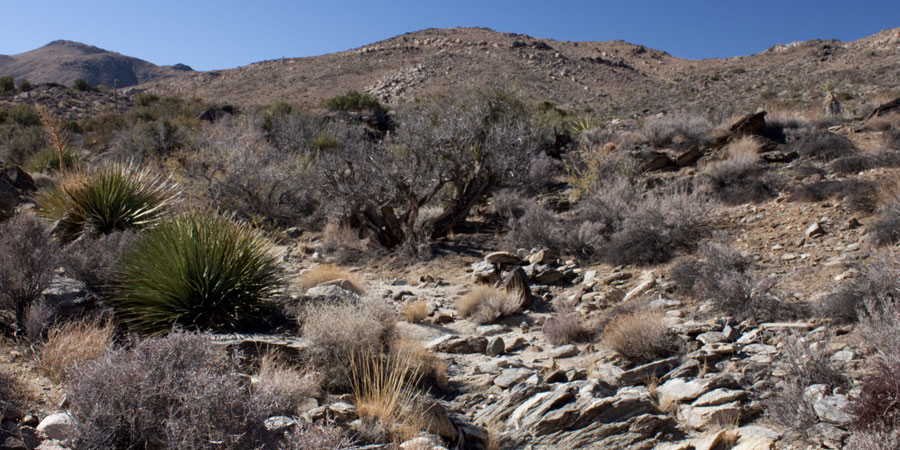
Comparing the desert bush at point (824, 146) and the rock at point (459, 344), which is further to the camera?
the desert bush at point (824, 146)

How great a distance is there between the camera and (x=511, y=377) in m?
4.89

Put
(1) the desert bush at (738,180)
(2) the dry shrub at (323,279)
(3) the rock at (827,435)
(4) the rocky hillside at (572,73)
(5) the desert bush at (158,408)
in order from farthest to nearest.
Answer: (4) the rocky hillside at (572,73) → (1) the desert bush at (738,180) → (2) the dry shrub at (323,279) → (3) the rock at (827,435) → (5) the desert bush at (158,408)

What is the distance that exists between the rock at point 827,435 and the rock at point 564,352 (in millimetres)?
2522

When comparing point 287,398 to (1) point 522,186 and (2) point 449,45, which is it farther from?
(2) point 449,45

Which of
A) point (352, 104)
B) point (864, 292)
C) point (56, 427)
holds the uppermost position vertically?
point (352, 104)

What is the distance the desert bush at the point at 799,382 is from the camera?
3.46 metres

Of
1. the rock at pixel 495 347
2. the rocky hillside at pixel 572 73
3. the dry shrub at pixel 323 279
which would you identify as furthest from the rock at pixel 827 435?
the rocky hillside at pixel 572 73

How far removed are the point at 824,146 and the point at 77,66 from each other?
326 ft

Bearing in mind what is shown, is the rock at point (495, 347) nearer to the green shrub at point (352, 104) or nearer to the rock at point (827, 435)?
the rock at point (827, 435)

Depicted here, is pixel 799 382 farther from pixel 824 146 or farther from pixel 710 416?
pixel 824 146

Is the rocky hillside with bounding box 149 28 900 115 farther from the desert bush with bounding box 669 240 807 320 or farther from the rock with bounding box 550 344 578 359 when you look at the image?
the rock with bounding box 550 344 578 359

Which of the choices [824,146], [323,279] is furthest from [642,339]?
[824,146]

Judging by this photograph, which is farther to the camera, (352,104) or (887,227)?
(352,104)

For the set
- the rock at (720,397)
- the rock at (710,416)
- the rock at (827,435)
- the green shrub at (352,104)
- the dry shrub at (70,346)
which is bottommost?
the rock at (710,416)
